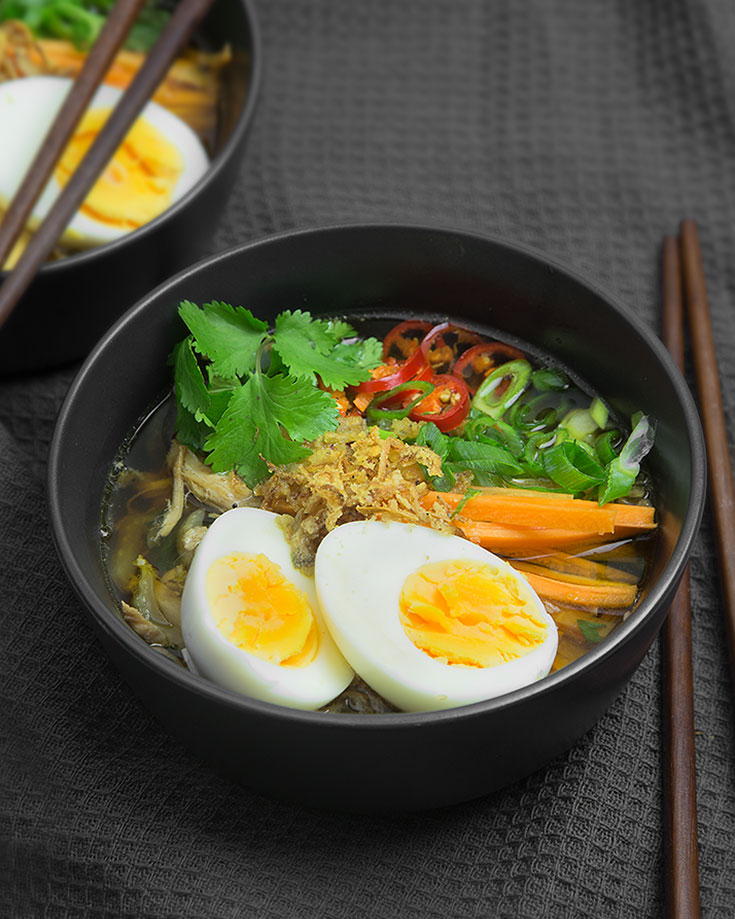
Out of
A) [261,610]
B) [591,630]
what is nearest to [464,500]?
[591,630]

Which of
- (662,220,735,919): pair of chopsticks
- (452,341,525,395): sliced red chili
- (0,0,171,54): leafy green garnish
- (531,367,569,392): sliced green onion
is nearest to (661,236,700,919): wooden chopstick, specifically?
(662,220,735,919): pair of chopsticks

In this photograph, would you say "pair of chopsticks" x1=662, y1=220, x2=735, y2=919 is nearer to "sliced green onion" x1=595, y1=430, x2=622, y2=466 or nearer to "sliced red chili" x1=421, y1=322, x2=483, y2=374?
"sliced green onion" x1=595, y1=430, x2=622, y2=466

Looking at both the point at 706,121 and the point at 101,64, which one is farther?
the point at 706,121

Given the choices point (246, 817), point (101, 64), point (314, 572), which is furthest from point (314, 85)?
point (246, 817)

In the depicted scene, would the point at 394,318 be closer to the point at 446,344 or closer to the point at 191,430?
the point at 446,344

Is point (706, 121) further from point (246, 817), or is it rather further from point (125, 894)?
point (125, 894)
